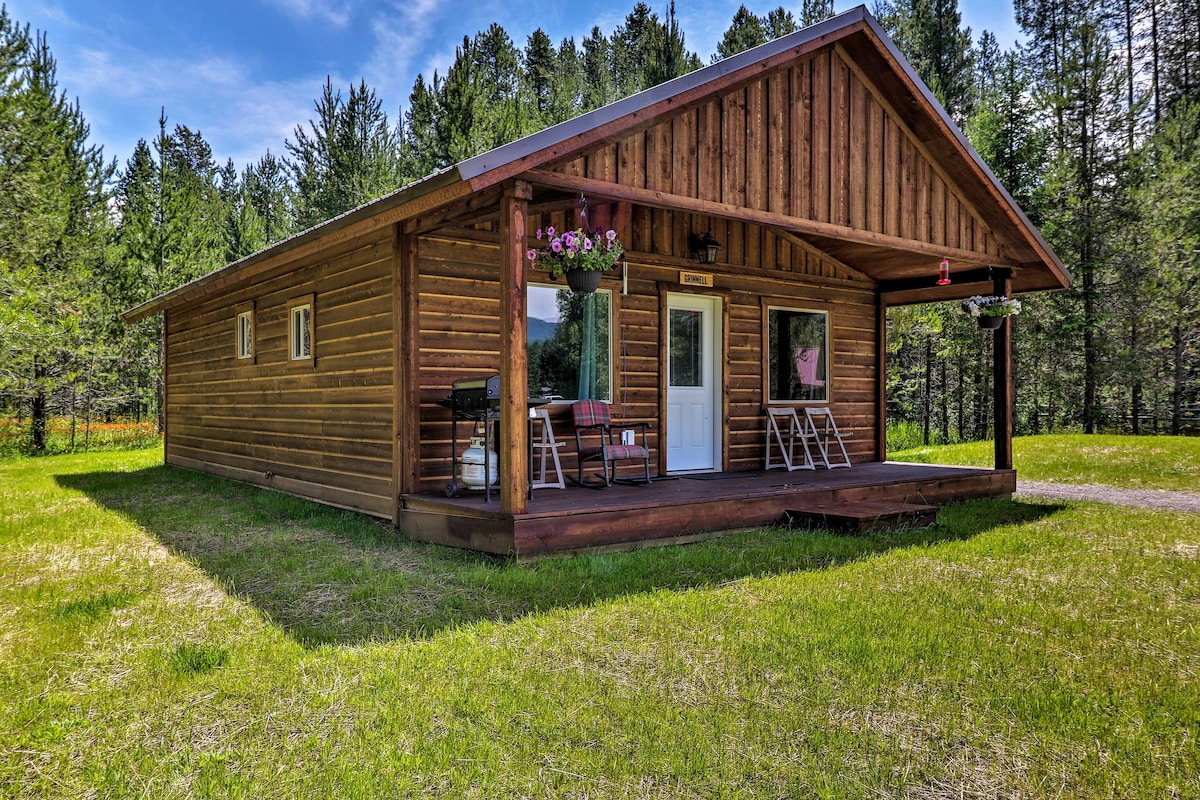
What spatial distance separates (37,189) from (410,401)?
11811 mm

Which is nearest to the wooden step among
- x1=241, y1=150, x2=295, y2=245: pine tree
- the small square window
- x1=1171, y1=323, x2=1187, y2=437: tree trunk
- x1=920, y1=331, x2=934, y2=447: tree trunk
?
the small square window

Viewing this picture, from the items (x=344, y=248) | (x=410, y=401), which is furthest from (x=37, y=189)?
(x=410, y=401)

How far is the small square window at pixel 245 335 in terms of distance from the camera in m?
8.97

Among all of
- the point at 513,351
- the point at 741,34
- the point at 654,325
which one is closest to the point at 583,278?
the point at 513,351

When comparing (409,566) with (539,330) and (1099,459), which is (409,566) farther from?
(1099,459)

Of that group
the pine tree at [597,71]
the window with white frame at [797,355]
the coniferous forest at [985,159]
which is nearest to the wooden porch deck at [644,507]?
the window with white frame at [797,355]

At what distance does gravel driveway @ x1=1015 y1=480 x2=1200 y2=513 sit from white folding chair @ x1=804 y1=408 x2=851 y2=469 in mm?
1955

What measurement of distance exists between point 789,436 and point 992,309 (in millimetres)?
2438

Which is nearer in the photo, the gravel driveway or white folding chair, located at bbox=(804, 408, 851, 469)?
the gravel driveway

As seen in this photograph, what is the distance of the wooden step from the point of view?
5805 millimetres

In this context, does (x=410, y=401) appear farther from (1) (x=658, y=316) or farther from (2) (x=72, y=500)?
(2) (x=72, y=500)

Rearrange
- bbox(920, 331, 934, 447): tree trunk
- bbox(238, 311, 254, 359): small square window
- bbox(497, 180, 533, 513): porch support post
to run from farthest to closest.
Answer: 1. bbox(920, 331, 934, 447): tree trunk
2. bbox(238, 311, 254, 359): small square window
3. bbox(497, 180, 533, 513): porch support post

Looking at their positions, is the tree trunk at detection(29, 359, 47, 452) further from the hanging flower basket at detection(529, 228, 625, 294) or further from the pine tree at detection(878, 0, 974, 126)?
the pine tree at detection(878, 0, 974, 126)

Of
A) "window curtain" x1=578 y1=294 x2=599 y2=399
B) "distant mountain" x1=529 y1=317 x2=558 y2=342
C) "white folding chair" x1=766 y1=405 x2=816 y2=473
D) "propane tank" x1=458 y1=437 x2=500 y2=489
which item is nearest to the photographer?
"propane tank" x1=458 y1=437 x2=500 y2=489
